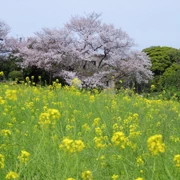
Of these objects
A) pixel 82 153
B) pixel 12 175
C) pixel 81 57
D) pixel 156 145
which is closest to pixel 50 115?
pixel 82 153

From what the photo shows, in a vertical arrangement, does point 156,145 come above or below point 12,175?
above

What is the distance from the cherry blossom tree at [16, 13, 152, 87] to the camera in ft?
65.9

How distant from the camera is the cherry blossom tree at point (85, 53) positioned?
20094 mm

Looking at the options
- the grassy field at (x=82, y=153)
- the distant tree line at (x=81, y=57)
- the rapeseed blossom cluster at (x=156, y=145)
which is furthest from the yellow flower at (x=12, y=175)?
the distant tree line at (x=81, y=57)

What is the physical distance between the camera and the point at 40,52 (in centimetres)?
2034

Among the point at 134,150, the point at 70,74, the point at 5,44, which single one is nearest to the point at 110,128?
the point at 134,150

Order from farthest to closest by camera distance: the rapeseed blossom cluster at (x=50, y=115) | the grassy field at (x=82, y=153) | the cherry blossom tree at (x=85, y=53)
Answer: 1. the cherry blossom tree at (x=85, y=53)
2. the rapeseed blossom cluster at (x=50, y=115)
3. the grassy field at (x=82, y=153)

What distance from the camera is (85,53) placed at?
2031 cm

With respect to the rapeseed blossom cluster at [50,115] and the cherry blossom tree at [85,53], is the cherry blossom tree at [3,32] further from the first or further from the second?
the rapeseed blossom cluster at [50,115]

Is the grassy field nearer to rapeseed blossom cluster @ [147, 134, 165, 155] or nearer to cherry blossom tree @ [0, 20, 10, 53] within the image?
rapeseed blossom cluster @ [147, 134, 165, 155]

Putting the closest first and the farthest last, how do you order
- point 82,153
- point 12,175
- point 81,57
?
point 12,175 < point 82,153 < point 81,57

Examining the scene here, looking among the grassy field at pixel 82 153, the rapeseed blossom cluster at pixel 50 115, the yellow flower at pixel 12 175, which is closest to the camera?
the yellow flower at pixel 12 175

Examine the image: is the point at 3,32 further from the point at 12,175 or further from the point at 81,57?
the point at 12,175

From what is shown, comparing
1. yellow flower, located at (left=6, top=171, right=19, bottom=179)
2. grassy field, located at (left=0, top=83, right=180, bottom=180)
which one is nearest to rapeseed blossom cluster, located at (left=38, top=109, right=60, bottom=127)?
grassy field, located at (left=0, top=83, right=180, bottom=180)
